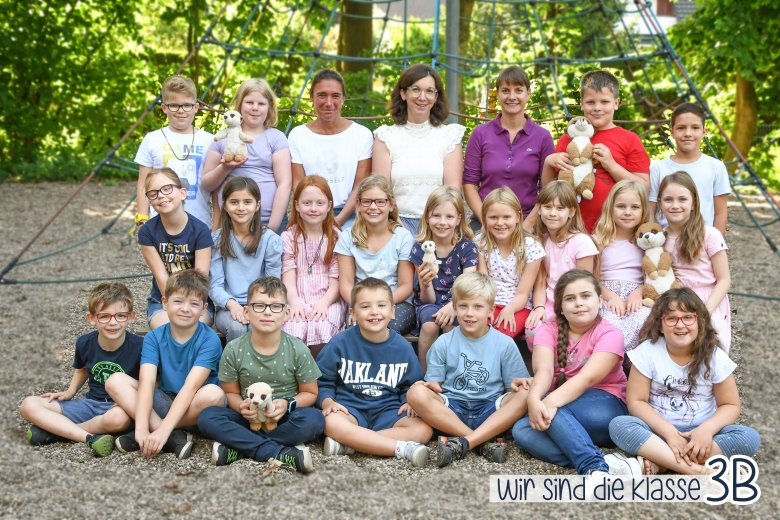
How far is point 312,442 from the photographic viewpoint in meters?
3.27

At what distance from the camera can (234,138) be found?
4027mm

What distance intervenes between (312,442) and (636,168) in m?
2.02

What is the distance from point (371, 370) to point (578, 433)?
2.68ft

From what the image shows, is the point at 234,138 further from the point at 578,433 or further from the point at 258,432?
the point at 578,433

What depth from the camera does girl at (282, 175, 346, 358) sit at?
12.1ft

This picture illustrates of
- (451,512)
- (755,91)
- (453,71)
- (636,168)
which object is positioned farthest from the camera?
(755,91)

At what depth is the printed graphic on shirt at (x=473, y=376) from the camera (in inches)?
129

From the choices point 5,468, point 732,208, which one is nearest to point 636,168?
point 5,468

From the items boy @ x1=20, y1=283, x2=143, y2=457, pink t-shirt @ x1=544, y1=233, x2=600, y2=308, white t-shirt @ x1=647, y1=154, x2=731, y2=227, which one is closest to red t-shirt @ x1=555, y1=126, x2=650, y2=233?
white t-shirt @ x1=647, y1=154, x2=731, y2=227

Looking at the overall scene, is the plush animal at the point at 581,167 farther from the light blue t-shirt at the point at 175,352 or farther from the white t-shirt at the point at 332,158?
the light blue t-shirt at the point at 175,352

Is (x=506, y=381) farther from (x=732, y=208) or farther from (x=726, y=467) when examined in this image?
(x=732, y=208)

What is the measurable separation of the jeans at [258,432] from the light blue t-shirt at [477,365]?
A: 0.50 meters

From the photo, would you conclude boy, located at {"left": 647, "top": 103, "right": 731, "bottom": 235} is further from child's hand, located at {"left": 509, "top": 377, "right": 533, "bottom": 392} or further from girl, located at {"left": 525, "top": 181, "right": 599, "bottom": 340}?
child's hand, located at {"left": 509, "top": 377, "right": 533, "bottom": 392}

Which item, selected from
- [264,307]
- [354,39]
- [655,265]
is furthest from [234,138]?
[354,39]
